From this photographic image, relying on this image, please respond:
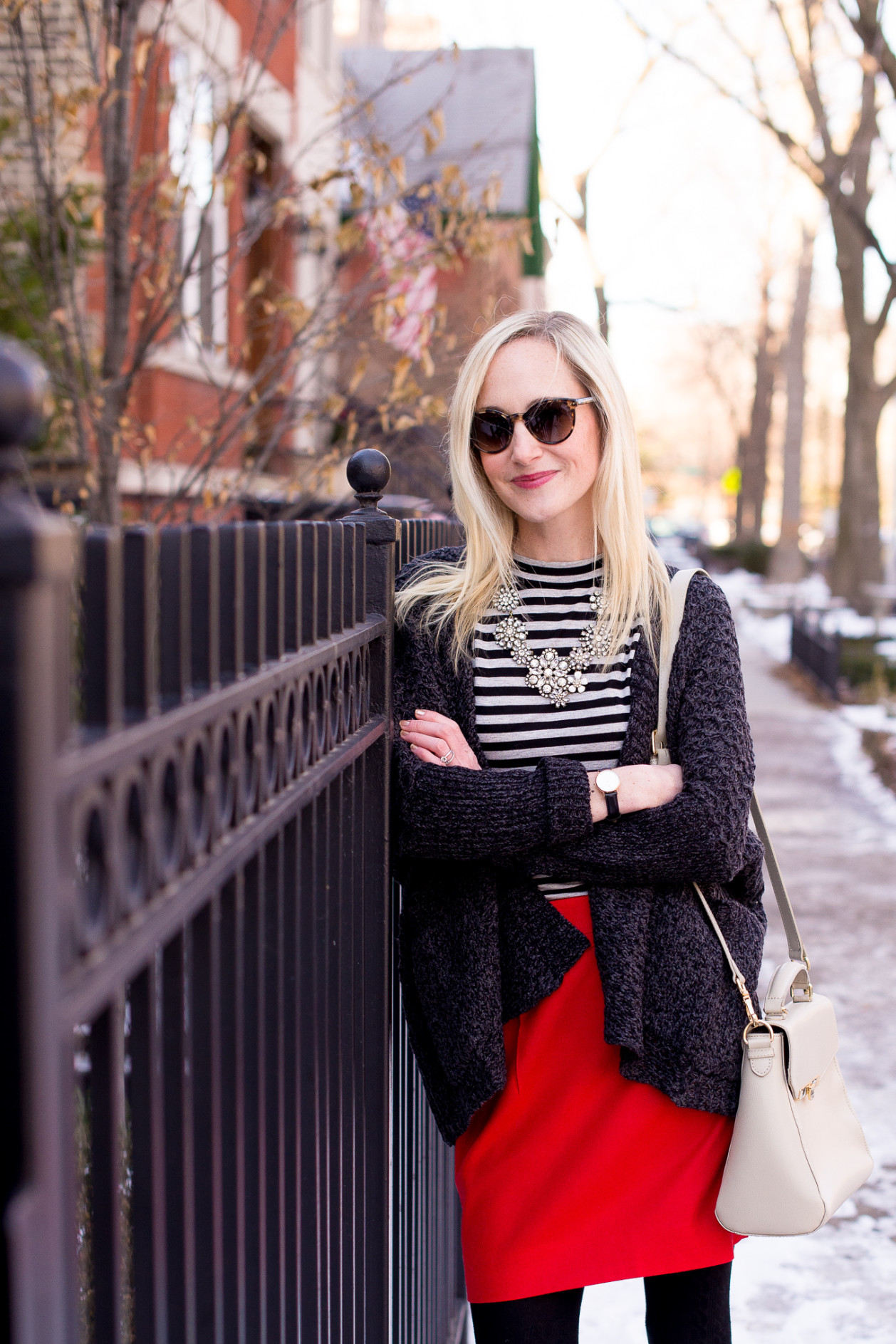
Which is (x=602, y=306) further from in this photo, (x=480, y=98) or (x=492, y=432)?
(x=492, y=432)

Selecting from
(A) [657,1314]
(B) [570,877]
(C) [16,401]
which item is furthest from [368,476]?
(A) [657,1314]

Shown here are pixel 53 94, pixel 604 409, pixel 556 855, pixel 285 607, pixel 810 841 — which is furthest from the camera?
pixel 810 841

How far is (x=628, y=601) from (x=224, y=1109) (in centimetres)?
136

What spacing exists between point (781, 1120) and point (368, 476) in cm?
131

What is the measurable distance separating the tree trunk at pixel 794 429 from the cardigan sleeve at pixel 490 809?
94.2ft

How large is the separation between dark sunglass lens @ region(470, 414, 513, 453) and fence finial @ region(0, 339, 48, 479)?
172cm

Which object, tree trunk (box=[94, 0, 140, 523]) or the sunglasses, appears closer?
the sunglasses

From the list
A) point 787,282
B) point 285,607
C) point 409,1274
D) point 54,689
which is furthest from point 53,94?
point 787,282

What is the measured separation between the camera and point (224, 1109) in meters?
1.35

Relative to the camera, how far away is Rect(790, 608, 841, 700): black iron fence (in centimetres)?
1488

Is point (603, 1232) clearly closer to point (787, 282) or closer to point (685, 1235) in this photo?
point (685, 1235)

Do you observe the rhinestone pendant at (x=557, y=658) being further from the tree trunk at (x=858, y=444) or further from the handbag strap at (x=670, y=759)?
the tree trunk at (x=858, y=444)

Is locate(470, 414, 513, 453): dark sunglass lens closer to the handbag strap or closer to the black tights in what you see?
the handbag strap

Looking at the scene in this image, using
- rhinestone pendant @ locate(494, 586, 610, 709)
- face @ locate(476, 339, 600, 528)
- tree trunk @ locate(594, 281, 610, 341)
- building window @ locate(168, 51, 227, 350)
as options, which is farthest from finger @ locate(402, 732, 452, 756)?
tree trunk @ locate(594, 281, 610, 341)
